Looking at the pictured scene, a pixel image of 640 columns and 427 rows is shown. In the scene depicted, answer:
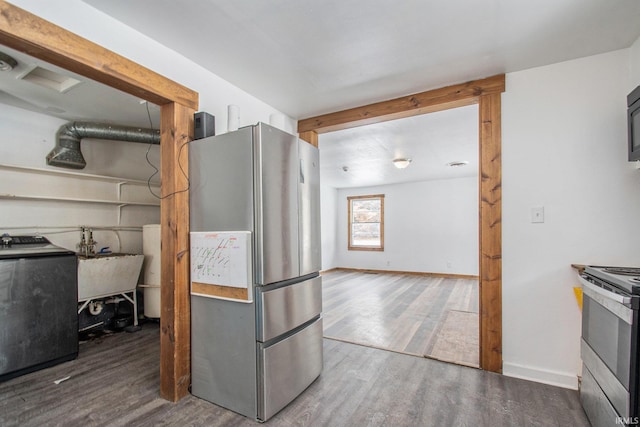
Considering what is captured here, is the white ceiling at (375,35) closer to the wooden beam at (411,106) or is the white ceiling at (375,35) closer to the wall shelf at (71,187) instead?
the wooden beam at (411,106)

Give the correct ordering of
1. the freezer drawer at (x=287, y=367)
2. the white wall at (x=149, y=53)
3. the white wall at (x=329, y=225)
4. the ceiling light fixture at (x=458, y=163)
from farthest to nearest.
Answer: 1. the white wall at (x=329, y=225)
2. the ceiling light fixture at (x=458, y=163)
3. the freezer drawer at (x=287, y=367)
4. the white wall at (x=149, y=53)

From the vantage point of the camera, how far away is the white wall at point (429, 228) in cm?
680

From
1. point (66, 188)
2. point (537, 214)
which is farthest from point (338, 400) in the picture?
point (66, 188)

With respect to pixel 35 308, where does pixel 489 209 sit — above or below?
above

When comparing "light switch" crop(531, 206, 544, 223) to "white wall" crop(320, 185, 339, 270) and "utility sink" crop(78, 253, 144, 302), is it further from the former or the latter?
"white wall" crop(320, 185, 339, 270)

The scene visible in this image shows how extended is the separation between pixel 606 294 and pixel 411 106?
1911mm

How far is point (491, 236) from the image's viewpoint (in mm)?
2299

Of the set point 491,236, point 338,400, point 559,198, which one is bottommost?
point 338,400

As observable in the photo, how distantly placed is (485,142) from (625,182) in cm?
93

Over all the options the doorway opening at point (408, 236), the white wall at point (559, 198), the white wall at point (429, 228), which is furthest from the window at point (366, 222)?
the white wall at point (559, 198)

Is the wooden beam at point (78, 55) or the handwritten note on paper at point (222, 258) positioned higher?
the wooden beam at point (78, 55)

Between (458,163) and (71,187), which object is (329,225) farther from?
(71,187)

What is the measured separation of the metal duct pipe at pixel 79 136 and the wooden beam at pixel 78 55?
5.69 ft

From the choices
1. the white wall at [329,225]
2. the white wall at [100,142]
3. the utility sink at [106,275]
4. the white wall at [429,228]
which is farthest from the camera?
the white wall at [329,225]
